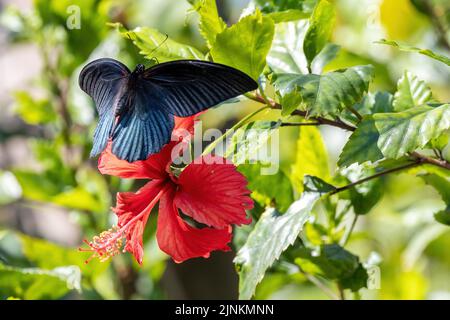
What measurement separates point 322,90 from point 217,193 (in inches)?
7.4

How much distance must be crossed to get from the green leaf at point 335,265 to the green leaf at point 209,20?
1.29 ft

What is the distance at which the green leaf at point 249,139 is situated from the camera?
0.97 metres

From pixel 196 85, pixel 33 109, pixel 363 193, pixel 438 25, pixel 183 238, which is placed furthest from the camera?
pixel 33 109

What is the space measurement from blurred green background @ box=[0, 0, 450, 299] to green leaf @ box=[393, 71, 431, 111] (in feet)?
1.20

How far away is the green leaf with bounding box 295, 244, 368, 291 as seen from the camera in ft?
3.95

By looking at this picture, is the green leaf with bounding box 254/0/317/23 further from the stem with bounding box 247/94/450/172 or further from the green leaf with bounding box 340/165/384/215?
the green leaf with bounding box 340/165/384/215

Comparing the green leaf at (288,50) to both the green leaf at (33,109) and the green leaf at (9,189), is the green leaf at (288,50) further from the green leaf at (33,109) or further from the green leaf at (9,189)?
the green leaf at (9,189)

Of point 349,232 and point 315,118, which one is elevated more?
point 315,118

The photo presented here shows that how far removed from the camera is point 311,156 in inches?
51.4

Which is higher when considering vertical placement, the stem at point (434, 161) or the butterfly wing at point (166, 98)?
the butterfly wing at point (166, 98)

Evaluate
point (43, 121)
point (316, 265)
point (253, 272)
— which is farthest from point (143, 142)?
point (43, 121)

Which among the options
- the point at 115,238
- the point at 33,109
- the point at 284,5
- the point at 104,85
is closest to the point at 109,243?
the point at 115,238

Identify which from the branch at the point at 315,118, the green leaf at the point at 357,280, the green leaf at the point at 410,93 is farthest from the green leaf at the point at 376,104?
the green leaf at the point at 357,280

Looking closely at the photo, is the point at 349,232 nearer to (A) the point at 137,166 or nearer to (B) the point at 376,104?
(B) the point at 376,104
